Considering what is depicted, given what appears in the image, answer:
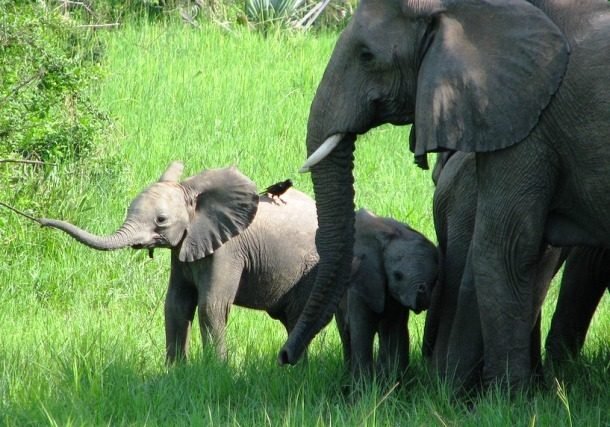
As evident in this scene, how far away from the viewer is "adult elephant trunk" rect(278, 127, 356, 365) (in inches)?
219

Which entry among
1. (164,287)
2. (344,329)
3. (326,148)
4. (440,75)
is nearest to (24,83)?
(164,287)

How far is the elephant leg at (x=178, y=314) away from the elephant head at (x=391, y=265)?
1053 millimetres

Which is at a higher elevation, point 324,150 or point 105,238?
point 324,150

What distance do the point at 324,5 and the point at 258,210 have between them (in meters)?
9.14

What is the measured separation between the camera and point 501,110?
5.25m

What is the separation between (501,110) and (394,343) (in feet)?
4.74

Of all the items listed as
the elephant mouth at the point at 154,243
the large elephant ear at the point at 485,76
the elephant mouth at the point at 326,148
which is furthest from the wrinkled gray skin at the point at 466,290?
the elephant mouth at the point at 154,243

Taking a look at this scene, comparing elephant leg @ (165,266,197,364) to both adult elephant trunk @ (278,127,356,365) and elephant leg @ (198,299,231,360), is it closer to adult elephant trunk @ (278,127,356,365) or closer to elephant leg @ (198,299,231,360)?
elephant leg @ (198,299,231,360)

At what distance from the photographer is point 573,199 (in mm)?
5316

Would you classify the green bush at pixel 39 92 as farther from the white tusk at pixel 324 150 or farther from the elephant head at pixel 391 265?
the white tusk at pixel 324 150

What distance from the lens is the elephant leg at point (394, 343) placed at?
622 centimetres

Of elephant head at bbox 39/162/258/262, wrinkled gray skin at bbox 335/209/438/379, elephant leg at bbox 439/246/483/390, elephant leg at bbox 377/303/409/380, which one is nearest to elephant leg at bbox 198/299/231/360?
elephant head at bbox 39/162/258/262

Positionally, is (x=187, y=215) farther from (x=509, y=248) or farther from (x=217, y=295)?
(x=509, y=248)

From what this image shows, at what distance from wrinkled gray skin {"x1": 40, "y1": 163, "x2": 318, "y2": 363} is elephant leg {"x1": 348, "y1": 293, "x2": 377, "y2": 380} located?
74 centimetres
